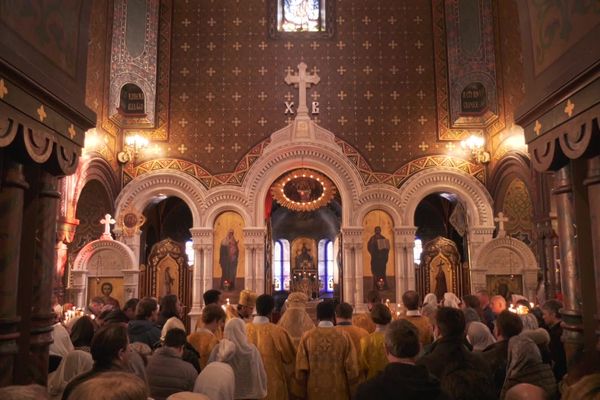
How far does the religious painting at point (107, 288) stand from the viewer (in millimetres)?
13305

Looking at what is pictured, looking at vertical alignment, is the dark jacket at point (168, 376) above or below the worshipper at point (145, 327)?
below

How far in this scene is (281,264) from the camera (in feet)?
81.9

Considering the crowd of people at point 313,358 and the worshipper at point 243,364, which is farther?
the worshipper at point 243,364

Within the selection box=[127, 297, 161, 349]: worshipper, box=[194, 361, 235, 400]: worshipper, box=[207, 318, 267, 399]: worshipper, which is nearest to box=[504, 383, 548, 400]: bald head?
box=[194, 361, 235, 400]: worshipper

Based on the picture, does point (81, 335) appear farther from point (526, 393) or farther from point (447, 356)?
point (526, 393)

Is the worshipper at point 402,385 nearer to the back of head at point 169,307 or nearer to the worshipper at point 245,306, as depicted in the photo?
the back of head at point 169,307

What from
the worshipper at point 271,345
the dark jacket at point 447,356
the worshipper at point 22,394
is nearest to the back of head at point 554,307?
the dark jacket at point 447,356

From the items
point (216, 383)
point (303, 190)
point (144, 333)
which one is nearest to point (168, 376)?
point (216, 383)

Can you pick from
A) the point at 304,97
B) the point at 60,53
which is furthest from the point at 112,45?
the point at 60,53

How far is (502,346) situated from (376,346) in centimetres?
137

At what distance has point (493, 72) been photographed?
604 inches

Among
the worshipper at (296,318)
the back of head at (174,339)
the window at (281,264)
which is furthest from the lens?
the window at (281,264)

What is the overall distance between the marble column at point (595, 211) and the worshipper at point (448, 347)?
1.09m

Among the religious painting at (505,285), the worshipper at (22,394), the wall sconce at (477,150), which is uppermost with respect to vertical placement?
the wall sconce at (477,150)
